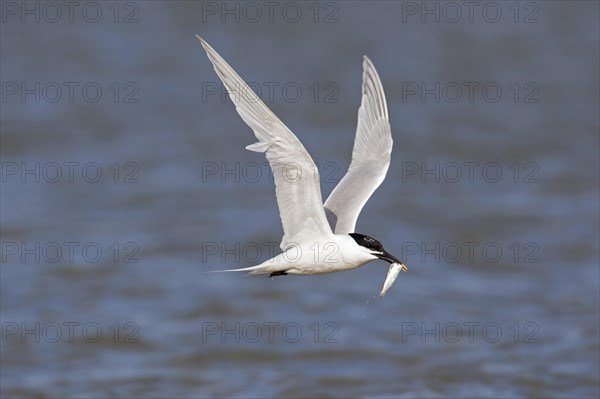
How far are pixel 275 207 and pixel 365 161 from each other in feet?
24.8

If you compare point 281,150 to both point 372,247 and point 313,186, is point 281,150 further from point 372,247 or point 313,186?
point 372,247

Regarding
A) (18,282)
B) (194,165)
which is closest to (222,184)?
(194,165)

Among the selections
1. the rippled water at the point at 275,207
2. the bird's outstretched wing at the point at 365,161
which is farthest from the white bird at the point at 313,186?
the rippled water at the point at 275,207

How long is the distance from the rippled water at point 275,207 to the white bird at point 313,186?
361 centimetres

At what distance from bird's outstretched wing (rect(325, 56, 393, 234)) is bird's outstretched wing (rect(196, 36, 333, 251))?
3.12 feet

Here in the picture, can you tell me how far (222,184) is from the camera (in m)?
18.7

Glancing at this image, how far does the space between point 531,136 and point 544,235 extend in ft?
11.9

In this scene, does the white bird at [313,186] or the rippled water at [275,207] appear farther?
the rippled water at [275,207]

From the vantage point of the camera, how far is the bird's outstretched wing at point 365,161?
962 cm

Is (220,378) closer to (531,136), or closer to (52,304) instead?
(52,304)

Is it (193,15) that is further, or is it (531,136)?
(193,15)

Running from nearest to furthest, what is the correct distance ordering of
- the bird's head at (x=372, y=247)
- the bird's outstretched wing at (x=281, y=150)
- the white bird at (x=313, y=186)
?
the bird's outstretched wing at (x=281, y=150)
the white bird at (x=313, y=186)
the bird's head at (x=372, y=247)

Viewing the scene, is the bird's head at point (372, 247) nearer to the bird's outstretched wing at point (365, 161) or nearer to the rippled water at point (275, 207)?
the bird's outstretched wing at point (365, 161)

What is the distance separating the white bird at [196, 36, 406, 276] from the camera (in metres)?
8.18
